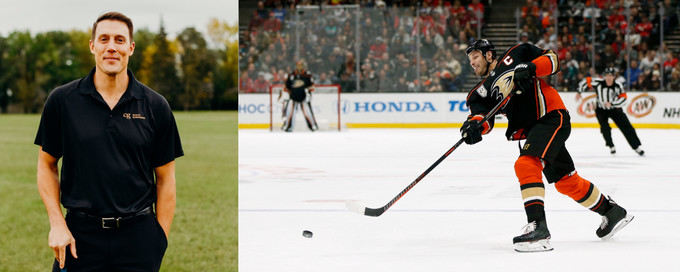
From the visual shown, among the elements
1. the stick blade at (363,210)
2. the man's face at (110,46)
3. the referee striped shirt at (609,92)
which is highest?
the man's face at (110,46)

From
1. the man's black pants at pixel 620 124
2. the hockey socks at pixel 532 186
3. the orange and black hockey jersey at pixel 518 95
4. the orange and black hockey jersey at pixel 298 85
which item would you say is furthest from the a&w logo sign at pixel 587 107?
the hockey socks at pixel 532 186

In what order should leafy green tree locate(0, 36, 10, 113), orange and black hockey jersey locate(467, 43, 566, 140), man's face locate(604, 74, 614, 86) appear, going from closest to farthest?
orange and black hockey jersey locate(467, 43, 566, 140) → man's face locate(604, 74, 614, 86) → leafy green tree locate(0, 36, 10, 113)

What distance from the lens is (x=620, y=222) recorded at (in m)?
4.86

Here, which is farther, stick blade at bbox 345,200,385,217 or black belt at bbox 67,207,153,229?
stick blade at bbox 345,200,385,217

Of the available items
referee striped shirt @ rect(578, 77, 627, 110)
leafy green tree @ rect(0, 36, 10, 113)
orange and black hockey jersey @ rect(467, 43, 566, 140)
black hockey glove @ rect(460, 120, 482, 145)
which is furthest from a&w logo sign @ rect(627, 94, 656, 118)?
leafy green tree @ rect(0, 36, 10, 113)

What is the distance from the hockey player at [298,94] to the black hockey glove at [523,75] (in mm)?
12495

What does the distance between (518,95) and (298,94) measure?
1245 centimetres

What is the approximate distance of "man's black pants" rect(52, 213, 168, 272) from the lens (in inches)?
94.2

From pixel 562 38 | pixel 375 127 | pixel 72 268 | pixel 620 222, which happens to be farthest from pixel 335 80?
pixel 72 268

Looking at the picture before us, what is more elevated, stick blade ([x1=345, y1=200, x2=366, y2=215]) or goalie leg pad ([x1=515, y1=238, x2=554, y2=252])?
stick blade ([x1=345, y1=200, x2=366, y2=215])

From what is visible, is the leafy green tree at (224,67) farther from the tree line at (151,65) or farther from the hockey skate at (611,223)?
the hockey skate at (611,223)

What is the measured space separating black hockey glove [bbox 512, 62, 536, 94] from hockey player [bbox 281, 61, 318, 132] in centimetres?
1249

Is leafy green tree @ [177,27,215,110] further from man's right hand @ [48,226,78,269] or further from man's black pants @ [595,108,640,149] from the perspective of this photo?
man's right hand @ [48,226,78,269]

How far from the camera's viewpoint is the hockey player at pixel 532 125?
179 inches
